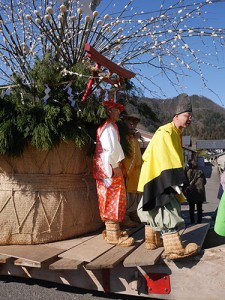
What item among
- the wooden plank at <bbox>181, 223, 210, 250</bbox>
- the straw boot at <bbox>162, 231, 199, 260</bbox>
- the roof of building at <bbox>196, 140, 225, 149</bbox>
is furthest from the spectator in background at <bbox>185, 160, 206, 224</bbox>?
the roof of building at <bbox>196, 140, 225, 149</bbox>

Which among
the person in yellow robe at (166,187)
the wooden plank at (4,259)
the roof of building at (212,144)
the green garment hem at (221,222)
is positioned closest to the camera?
the green garment hem at (221,222)

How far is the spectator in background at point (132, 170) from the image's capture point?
393 centimetres

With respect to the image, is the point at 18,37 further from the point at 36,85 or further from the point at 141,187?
the point at 141,187

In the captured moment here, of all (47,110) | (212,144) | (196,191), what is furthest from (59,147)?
(212,144)

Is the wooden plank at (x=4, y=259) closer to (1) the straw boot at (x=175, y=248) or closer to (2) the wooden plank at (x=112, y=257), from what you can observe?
(2) the wooden plank at (x=112, y=257)

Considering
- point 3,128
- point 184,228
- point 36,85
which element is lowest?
point 184,228

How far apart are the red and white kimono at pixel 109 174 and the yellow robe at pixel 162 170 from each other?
320 millimetres

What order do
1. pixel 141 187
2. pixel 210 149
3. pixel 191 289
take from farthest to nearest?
pixel 210 149 → pixel 141 187 → pixel 191 289

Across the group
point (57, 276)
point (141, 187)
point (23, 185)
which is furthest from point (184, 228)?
point (23, 185)

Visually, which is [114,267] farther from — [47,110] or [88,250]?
[47,110]

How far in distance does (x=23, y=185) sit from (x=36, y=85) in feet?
3.07

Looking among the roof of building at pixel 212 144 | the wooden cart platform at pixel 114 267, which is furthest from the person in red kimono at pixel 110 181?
the roof of building at pixel 212 144

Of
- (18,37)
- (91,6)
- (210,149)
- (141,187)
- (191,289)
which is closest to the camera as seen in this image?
(191,289)

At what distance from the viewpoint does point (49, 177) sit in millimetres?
3373
